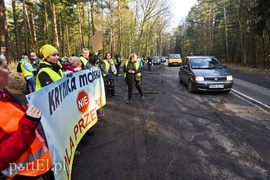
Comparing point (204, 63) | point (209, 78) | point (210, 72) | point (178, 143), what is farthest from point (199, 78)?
point (178, 143)

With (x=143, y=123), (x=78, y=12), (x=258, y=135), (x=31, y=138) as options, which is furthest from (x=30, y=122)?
(x=78, y=12)

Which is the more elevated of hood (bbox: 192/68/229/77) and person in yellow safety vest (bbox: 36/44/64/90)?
person in yellow safety vest (bbox: 36/44/64/90)

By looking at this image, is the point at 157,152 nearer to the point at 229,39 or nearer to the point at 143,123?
the point at 143,123

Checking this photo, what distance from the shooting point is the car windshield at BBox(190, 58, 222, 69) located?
35.3 ft


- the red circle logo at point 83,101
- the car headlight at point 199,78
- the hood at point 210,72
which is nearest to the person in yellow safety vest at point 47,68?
the red circle logo at point 83,101

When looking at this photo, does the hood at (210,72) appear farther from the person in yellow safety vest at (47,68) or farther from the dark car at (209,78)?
the person in yellow safety vest at (47,68)

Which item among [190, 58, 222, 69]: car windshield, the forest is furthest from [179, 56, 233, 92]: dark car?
the forest

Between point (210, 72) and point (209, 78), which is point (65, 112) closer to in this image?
point (209, 78)

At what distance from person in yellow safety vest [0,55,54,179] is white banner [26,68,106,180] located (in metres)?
0.34

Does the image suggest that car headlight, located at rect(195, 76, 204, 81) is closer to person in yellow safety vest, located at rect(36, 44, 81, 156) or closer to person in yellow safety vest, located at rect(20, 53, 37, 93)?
person in yellow safety vest, located at rect(20, 53, 37, 93)

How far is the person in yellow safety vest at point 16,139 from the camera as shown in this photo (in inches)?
65.4

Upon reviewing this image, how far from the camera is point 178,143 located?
15.3ft

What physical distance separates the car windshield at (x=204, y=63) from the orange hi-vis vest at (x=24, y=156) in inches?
384

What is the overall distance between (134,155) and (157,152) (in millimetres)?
463
